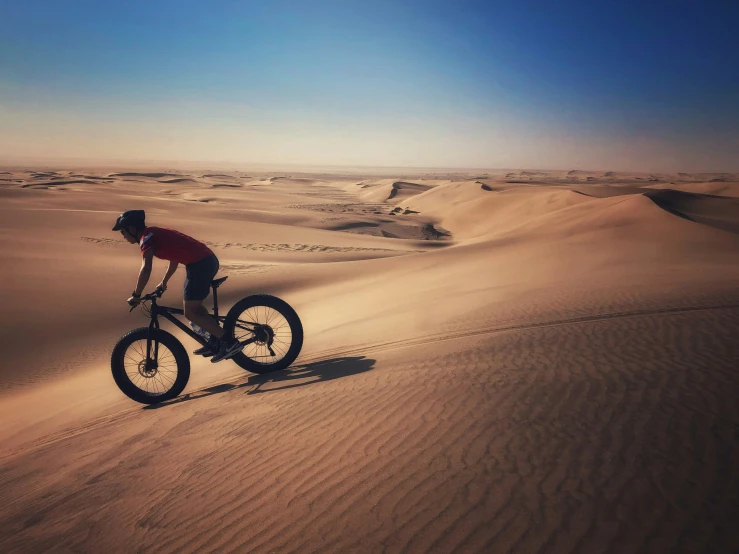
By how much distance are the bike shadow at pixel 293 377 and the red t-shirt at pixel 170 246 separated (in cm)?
151

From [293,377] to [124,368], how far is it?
1.82 m

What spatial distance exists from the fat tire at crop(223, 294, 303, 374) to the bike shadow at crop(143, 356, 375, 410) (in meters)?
0.10

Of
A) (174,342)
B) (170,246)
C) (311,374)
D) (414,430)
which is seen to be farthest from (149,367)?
(414,430)

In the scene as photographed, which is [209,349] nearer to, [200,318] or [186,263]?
[200,318]

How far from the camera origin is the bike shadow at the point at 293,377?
463cm

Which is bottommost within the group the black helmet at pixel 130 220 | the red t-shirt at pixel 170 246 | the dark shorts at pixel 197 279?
the dark shorts at pixel 197 279

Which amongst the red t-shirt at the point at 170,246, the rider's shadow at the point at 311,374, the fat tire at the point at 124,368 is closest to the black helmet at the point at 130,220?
the red t-shirt at the point at 170,246

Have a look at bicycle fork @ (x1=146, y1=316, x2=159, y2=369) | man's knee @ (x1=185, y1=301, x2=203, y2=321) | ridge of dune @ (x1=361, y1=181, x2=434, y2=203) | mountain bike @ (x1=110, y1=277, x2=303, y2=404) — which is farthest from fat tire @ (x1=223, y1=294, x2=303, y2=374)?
ridge of dune @ (x1=361, y1=181, x2=434, y2=203)

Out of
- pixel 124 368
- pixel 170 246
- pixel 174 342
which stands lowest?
pixel 124 368

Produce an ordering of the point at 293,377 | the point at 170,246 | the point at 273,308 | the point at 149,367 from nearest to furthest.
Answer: the point at 170,246, the point at 149,367, the point at 293,377, the point at 273,308

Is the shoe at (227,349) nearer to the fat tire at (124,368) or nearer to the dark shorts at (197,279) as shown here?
the fat tire at (124,368)

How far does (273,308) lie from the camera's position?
5004mm

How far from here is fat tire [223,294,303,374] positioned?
15.8 ft

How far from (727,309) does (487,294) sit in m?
Answer: 3.67
